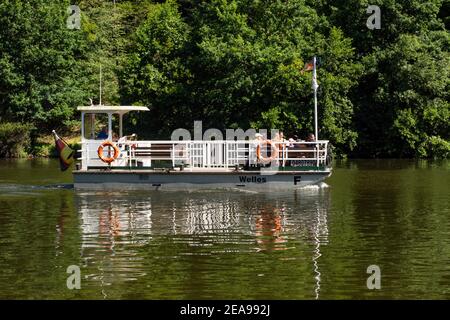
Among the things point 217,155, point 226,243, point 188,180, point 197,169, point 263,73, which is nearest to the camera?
point 226,243

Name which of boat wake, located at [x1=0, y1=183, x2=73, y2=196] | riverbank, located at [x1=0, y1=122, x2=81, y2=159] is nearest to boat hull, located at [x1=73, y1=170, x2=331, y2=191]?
boat wake, located at [x1=0, y1=183, x2=73, y2=196]

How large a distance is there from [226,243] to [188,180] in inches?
583

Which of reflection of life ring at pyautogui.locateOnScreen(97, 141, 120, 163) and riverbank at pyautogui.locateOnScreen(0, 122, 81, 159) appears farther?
riverbank at pyautogui.locateOnScreen(0, 122, 81, 159)

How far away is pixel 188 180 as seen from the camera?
129 ft

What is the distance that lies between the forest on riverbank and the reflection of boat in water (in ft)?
92.7

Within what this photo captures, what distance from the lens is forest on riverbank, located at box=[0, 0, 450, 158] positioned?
66.1m

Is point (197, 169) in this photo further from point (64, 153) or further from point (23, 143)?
point (23, 143)

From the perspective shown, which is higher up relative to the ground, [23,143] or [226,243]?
[23,143]

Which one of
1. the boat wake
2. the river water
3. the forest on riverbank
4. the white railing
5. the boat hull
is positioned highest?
the forest on riverbank

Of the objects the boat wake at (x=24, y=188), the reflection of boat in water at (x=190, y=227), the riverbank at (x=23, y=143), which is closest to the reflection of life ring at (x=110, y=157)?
the reflection of boat in water at (x=190, y=227)

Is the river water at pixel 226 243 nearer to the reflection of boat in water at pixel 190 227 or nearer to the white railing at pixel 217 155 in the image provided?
the reflection of boat in water at pixel 190 227

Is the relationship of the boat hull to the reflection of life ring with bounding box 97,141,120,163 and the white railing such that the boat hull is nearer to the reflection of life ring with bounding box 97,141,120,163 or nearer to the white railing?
the reflection of life ring with bounding box 97,141,120,163

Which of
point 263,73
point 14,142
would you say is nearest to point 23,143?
point 14,142

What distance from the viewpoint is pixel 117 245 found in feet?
80.3
